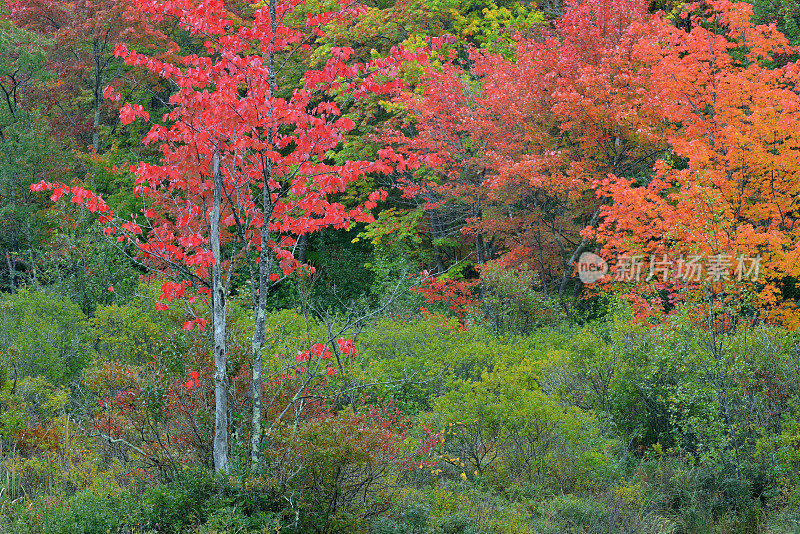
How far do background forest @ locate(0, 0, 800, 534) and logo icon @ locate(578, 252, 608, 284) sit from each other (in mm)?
330

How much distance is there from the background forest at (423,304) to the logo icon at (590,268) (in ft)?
1.08

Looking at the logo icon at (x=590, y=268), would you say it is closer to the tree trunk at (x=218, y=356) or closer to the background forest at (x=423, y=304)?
the background forest at (x=423, y=304)

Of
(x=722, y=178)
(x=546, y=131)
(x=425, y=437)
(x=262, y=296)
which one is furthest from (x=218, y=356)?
(x=546, y=131)

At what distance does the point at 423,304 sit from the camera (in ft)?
50.2

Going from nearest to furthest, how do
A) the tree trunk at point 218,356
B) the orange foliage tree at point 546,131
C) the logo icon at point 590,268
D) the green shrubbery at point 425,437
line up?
1. the green shrubbery at point 425,437
2. the tree trunk at point 218,356
3. the orange foliage tree at point 546,131
4. the logo icon at point 590,268

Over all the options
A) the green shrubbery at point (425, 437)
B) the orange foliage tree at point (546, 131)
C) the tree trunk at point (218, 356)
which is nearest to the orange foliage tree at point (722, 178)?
the orange foliage tree at point (546, 131)

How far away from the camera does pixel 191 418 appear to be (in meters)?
5.77

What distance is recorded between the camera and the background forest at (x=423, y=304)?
5.49 meters

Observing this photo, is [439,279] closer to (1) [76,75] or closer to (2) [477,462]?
(2) [477,462]

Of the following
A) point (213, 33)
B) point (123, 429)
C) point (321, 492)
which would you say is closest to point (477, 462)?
point (321, 492)

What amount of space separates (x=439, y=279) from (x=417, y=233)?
3.72m

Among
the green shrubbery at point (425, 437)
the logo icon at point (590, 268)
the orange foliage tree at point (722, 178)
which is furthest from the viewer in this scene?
the logo icon at point (590, 268)

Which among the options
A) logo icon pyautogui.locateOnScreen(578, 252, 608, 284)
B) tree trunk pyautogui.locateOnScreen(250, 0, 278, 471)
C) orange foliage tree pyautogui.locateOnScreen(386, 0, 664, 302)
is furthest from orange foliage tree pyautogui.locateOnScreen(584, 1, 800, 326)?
tree trunk pyautogui.locateOnScreen(250, 0, 278, 471)

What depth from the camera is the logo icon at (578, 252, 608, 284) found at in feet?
45.4
